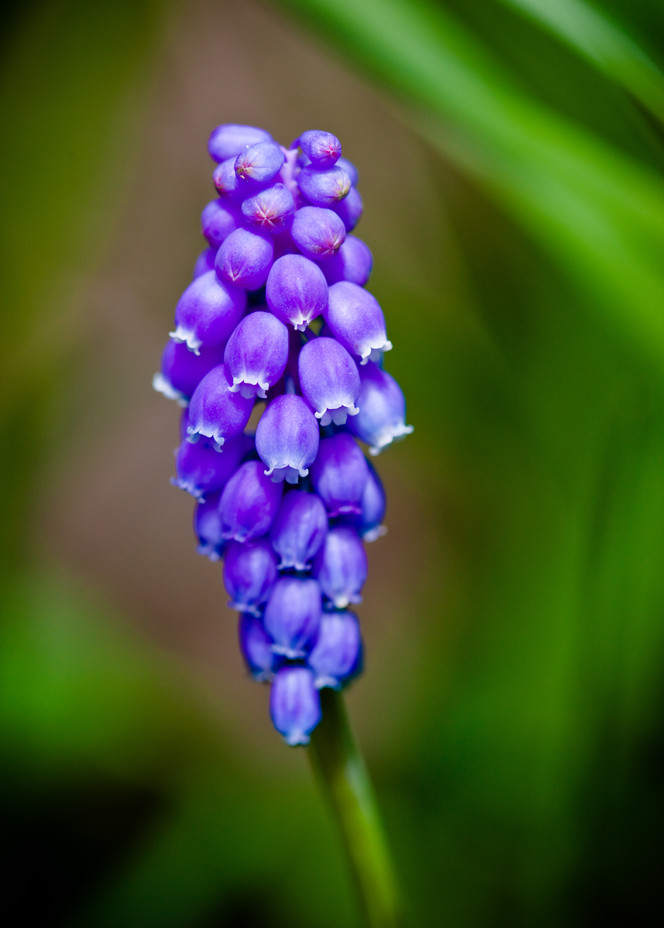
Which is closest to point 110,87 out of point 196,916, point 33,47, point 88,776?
point 33,47

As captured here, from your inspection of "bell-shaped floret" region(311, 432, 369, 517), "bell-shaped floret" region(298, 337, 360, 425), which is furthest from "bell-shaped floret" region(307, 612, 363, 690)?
"bell-shaped floret" region(298, 337, 360, 425)

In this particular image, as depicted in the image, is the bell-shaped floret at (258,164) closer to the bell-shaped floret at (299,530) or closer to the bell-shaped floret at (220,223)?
the bell-shaped floret at (220,223)

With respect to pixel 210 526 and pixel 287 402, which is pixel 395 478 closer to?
pixel 210 526

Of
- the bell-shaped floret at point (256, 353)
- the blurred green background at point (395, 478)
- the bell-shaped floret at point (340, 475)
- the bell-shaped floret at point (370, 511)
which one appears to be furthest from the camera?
the blurred green background at point (395, 478)

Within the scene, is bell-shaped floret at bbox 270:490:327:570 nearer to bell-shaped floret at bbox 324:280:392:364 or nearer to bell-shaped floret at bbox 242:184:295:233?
bell-shaped floret at bbox 324:280:392:364

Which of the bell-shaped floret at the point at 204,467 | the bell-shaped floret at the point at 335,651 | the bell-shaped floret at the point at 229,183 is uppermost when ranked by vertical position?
the bell-shaped floret at the point at 229,183

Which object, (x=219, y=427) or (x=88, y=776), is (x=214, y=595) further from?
(x=219, y=427)

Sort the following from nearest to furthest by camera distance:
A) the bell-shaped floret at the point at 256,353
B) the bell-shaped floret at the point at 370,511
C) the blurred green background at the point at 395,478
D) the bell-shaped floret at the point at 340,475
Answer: the bell-shaped floret at the point at 256,353 → the bell-shaped floret at the point at 340,475 → the bell-shaped floret at the point at 370,511 → the blurred green background at the point at 395,478

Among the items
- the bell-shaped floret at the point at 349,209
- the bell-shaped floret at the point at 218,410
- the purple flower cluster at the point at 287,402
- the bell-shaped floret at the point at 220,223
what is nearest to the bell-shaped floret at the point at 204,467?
the purple flower cluster at the point at 287,402
